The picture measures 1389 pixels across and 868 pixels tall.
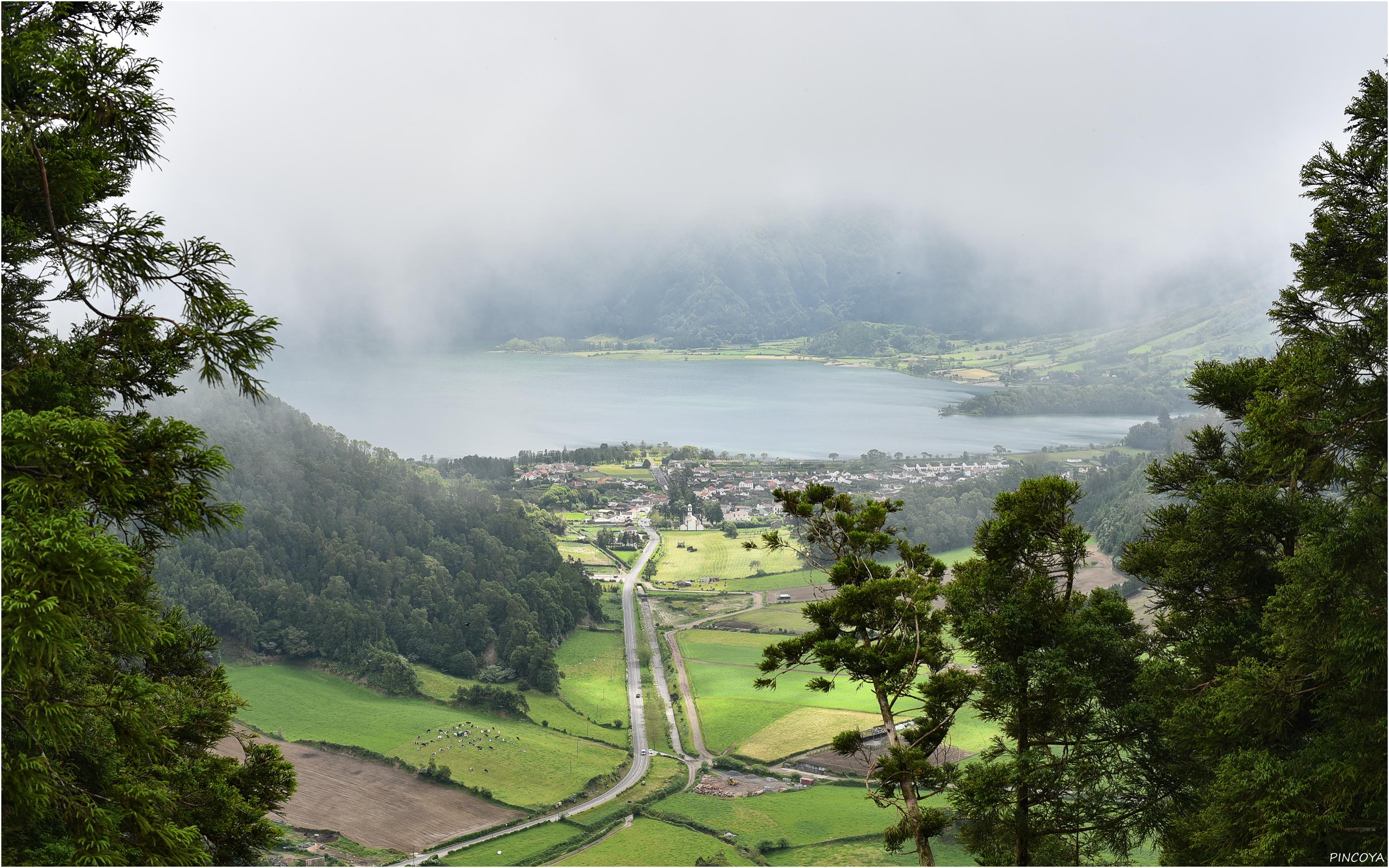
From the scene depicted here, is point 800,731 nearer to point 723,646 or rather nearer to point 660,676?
point 660,676

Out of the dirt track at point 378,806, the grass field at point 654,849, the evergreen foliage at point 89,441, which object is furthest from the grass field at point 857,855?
the evergreen foliage at point 89,441

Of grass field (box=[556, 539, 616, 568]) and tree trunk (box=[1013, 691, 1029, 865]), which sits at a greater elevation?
tree trunk (box=[1013, 691, 1029, 865])

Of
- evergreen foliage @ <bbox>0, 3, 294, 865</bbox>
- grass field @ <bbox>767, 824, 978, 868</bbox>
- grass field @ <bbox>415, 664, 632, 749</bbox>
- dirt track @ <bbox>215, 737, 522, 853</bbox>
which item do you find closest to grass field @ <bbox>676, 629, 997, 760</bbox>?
grass field @ <bbox>415, 664, 632, 749</bbox>

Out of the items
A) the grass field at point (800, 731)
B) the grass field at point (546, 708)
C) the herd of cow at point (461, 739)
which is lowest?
the grass field at point (546, 708)

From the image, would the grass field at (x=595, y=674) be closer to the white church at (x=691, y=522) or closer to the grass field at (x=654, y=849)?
the grass field at (x=654, y=849)

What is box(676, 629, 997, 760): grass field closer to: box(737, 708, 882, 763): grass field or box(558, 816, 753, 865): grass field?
box(737, 708, 882, 763): grass field

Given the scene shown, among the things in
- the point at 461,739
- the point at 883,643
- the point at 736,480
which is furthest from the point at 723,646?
the point at 883,643

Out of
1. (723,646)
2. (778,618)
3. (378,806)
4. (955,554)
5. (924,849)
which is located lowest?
(378,806)
